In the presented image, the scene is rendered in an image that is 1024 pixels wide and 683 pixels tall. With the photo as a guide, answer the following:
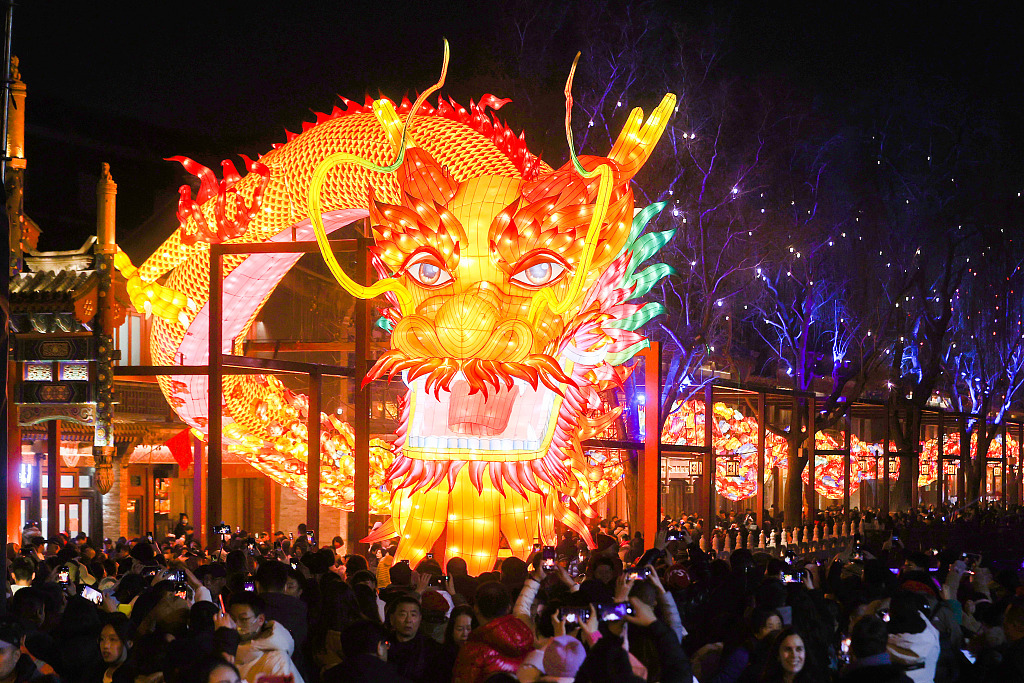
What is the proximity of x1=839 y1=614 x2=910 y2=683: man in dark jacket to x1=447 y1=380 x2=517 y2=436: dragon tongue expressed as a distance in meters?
6.72

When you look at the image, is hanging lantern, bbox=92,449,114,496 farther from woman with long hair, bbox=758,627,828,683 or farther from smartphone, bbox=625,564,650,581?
woman with long hair, bbox=758,627,828,683

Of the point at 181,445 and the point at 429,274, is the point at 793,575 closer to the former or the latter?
the point at 429,274

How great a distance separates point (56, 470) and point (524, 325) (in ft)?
32.3

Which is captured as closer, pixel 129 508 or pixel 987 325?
pixel 129 508

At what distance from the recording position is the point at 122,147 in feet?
97.3

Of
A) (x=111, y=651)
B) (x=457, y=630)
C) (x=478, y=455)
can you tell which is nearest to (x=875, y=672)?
(x=457, y=630)

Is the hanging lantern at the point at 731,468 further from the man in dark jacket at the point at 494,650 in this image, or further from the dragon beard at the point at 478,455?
the man in dark jacket at the point at 494,650

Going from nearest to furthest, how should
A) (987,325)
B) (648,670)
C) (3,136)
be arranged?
(648,670)
(3,136)
(987,325)

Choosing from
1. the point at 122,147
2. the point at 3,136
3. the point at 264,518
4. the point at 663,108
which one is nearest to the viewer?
Result: the point at 3,136

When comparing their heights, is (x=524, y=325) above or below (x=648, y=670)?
above

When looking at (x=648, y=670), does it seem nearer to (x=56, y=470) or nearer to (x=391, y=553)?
(x=391, y=553)

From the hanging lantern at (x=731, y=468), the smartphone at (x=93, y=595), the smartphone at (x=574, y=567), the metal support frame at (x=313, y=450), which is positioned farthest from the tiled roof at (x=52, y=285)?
the hanging lantern at (x=731, y=468)

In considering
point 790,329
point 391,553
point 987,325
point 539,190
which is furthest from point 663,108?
point 987,325

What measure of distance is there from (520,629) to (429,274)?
7027 mm
